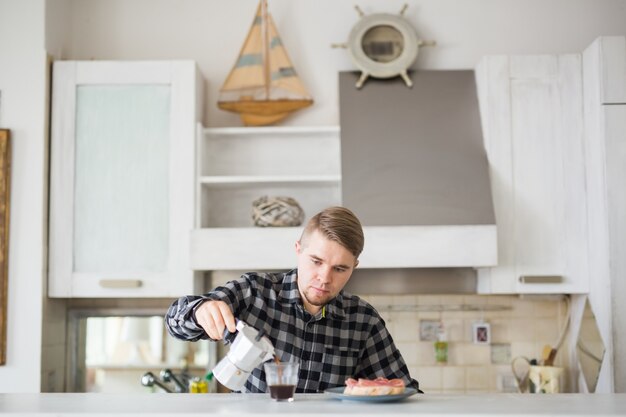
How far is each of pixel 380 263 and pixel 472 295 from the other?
0.64 m

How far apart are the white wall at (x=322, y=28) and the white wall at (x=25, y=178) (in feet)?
1.43

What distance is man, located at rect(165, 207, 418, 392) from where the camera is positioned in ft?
7.39

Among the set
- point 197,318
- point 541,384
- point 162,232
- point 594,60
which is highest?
point 594,60

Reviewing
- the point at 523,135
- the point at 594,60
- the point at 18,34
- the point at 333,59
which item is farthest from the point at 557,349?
the point at 18,34

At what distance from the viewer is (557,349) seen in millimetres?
3859

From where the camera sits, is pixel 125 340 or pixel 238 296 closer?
pixel 238 296

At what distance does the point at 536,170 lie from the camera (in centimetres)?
367

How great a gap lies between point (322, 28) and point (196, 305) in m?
2.26

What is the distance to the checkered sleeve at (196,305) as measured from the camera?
2.15 metres

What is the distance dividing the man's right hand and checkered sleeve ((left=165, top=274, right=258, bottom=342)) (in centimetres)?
7

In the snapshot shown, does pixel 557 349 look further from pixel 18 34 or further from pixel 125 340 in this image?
pixel 18 34

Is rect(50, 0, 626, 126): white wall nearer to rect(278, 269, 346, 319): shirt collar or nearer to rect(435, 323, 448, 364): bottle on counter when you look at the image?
rect(435, 323, 448, 364): bottle on counter

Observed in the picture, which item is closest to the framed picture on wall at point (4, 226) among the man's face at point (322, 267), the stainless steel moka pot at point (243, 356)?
the man's face at point (322, 267)

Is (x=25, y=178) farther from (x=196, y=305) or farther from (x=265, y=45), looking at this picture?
(x=196, y=305)
